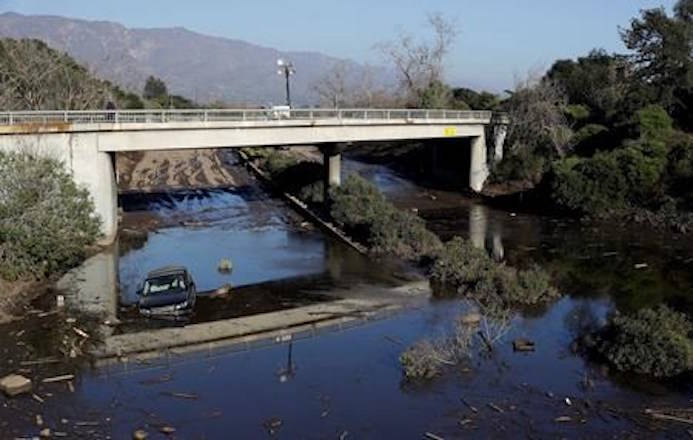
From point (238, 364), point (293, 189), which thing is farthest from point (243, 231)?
point (238, 364)

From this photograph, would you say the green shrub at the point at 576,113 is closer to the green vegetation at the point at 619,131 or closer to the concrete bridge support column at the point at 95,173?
the green vegetation at the point at 619,131

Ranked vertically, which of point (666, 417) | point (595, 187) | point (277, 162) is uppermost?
point (277, 162)

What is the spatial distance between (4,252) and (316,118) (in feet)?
76.6

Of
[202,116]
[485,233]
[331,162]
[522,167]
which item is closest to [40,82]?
[331,162]

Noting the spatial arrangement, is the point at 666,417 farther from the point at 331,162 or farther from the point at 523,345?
the point at 331,162

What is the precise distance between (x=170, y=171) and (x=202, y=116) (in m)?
26.5

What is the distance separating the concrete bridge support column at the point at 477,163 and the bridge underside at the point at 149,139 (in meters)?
6.03

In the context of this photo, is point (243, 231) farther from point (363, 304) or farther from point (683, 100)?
point (683, 100)

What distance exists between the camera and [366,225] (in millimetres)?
42281

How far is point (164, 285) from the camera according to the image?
29.0 metres

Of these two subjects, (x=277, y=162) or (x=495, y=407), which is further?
(x=277, y=162)

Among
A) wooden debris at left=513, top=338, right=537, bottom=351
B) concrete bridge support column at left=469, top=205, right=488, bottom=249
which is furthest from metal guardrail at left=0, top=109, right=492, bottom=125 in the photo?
wooden debris at left=513, top=338, right=537, bottom=351

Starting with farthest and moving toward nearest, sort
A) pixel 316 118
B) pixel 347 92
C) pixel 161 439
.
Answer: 1. pixel 347 92
2. pixel 316 118
3. pixel 161 439

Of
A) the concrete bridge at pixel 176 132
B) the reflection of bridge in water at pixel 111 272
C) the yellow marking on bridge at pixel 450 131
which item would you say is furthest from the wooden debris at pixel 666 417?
the yellow marking on bridge at pixel 450 131
